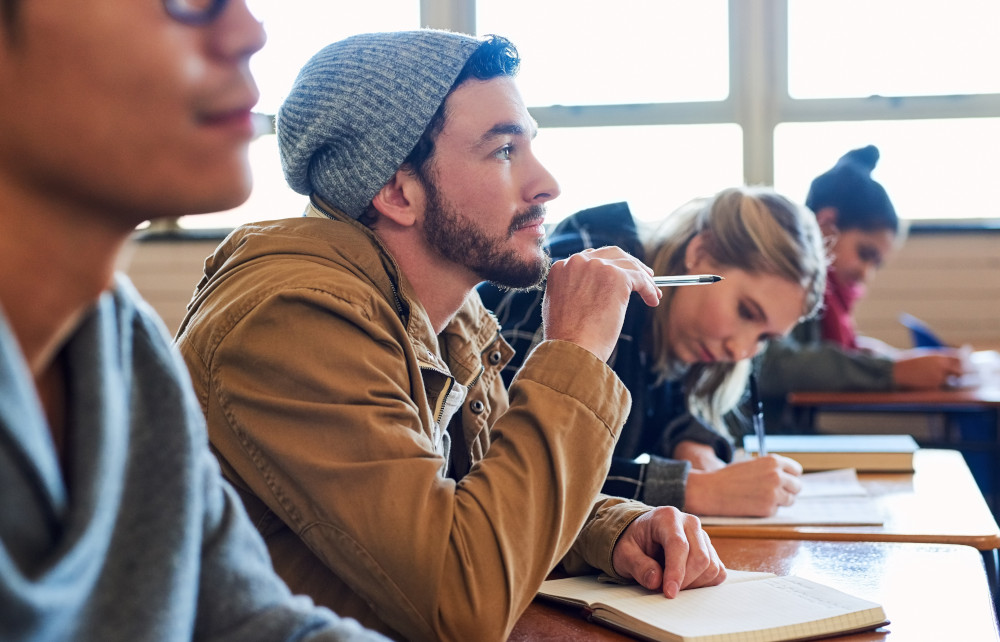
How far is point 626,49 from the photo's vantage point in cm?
454

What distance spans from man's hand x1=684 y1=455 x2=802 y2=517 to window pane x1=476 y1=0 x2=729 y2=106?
3116 millimetres

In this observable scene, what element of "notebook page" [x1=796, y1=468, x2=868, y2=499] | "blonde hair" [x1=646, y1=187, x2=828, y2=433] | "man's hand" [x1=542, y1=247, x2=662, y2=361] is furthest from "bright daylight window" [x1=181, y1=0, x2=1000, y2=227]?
"man's hand" [x1=542, y1=247, x2=662, y2=361]

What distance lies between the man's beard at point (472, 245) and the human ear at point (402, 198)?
0.6 inches

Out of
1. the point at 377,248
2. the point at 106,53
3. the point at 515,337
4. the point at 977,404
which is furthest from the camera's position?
the point at 977,404

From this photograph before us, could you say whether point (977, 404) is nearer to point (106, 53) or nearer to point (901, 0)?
point (901, 0)

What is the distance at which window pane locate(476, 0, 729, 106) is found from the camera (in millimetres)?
4508

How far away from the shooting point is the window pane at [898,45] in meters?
4.39

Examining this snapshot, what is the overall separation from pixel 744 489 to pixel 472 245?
0.58 m

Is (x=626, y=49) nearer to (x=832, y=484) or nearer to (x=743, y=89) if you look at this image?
(x=743, y=89)

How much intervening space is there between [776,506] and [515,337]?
1.91 ft

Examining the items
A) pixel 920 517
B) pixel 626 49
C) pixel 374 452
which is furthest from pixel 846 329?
pixel 374 452

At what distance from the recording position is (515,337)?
6.32ft

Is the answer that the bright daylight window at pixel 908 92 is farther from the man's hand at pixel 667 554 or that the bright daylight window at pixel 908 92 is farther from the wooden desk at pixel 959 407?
the man's hand at pixel 667 554

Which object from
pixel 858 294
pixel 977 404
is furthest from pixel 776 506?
pixel 858 294
